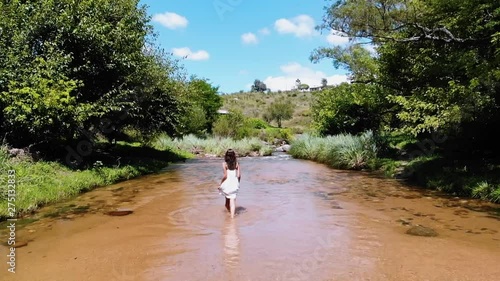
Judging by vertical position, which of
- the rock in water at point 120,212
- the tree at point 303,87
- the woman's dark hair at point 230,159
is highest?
the tree at point 303,87

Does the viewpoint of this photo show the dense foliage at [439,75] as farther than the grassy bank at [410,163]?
No

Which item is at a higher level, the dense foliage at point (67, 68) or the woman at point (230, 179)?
Answer: the dense foliage at point (67, 68)

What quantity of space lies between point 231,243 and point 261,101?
80.8 metres

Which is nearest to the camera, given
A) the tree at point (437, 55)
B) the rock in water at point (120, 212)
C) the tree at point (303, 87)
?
the rock in water at point (120, 212)

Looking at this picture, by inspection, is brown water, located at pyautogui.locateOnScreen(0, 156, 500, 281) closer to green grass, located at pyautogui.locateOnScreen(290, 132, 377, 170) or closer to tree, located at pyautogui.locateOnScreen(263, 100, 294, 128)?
green grass, located at pyautogui.locateOnScreen(290, 132, 377, 170)

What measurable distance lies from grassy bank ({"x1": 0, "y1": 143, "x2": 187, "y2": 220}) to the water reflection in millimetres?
5092

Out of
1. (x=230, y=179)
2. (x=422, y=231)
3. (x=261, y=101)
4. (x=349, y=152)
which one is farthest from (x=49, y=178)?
(x=261, y=101)

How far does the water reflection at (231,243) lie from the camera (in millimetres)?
6660

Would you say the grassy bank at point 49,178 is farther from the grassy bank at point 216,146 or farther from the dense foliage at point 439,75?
the grassy bank at point 216,146

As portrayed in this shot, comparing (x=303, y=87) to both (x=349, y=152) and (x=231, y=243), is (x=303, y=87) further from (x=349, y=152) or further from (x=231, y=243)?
(x=231, y=243)

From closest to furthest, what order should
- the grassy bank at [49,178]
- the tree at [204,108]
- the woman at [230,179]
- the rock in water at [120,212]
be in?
the grassy bank at [49,178] → the rock in water at [120,212] → the woman at [230,179] → the tree at [204,108]

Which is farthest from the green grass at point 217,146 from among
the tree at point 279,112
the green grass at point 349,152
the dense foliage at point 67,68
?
the tree at point 279,112

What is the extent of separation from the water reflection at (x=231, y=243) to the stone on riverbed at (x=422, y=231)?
3676 mm

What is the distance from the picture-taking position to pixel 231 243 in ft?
25.4
